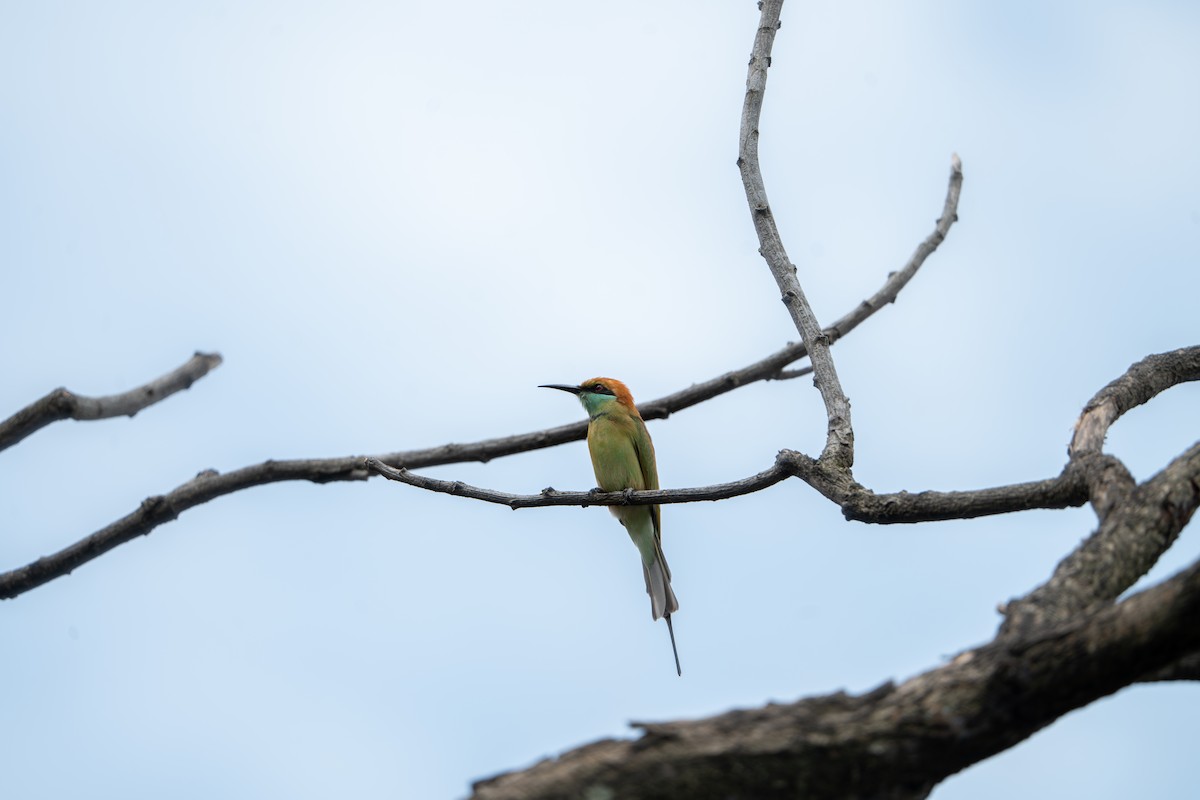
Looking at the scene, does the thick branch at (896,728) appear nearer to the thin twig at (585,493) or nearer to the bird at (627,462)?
the thin twig at (585,493)

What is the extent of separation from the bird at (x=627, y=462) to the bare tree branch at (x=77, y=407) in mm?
2095

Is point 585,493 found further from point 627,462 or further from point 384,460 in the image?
point 627,462

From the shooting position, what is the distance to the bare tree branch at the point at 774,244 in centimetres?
335

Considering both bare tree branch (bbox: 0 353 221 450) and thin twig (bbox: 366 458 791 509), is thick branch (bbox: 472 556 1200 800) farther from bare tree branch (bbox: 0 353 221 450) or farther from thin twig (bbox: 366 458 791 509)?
bare tree branch (bbox: 0 353 221 450)

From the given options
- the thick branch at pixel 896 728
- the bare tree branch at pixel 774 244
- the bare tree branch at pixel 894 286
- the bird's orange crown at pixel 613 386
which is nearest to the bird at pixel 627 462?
the bird's orange crown at pixel 613 386

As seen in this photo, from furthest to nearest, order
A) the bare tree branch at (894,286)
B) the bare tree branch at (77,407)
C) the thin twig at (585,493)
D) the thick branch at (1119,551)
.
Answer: the bare tree branch at (894,286) → the bare tree branch at (77,407) → the thin twig at (585,493) → the thick branch at (1119,551)

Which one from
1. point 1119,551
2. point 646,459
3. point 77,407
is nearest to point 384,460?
point 77,407

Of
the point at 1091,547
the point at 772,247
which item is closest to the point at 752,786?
the point at 1091,547

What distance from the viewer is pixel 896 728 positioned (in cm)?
164

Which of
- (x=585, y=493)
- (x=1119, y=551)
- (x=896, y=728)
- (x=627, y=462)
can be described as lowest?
(x=896, y=728)

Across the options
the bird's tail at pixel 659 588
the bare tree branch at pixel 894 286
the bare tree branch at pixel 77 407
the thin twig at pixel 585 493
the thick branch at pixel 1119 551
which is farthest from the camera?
the bird's tail at pixel 659 588

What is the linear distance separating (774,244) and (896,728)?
229cm

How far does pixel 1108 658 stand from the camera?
1.63m

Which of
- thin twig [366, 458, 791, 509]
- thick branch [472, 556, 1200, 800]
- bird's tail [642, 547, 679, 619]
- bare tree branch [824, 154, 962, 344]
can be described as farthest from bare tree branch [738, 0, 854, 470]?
bird's tail [642, 547, 679, 619]
